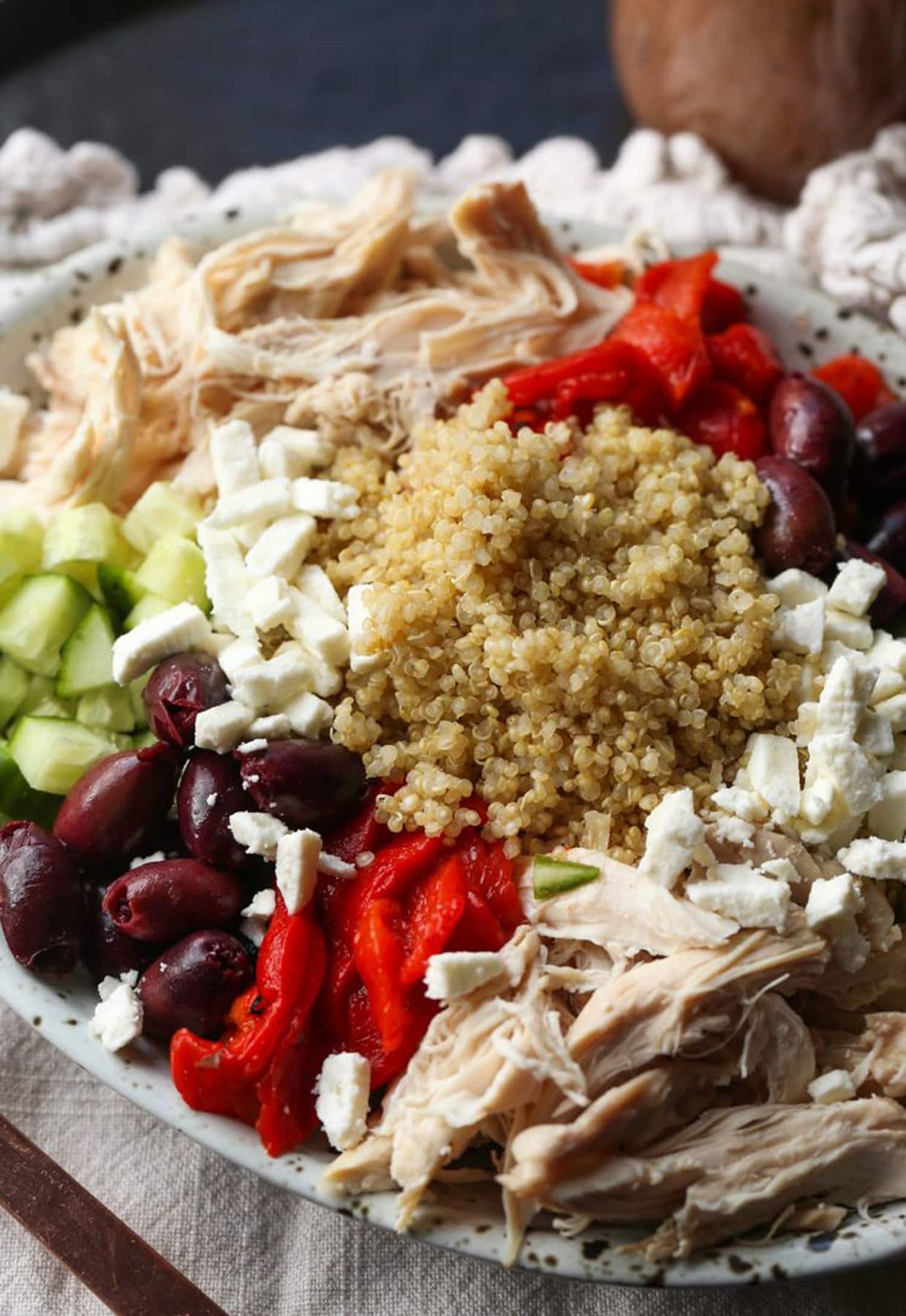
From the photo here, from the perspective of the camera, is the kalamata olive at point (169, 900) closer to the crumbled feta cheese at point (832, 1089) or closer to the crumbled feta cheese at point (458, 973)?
the crumbled feta cheese at point (458, 973)

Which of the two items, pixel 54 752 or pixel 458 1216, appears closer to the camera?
pixel 458 1216

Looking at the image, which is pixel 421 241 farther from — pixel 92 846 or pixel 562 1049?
pixel 562 1049

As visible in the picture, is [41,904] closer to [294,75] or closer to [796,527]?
[796,527]

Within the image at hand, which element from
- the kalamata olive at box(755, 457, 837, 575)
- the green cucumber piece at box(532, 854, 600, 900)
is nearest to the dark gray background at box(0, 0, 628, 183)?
the kalamata olive at box(755, 457, 837, 575)

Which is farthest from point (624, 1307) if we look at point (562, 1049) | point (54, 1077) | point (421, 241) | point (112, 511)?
point (421, 241)

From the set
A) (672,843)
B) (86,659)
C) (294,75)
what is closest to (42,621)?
(86,659)

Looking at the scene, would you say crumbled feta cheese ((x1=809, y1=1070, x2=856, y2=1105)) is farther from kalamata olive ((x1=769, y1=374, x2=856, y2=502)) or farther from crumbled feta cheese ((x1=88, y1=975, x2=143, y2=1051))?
kalamata olive ((x1=769, y1=374, x2=856, y2=502))
